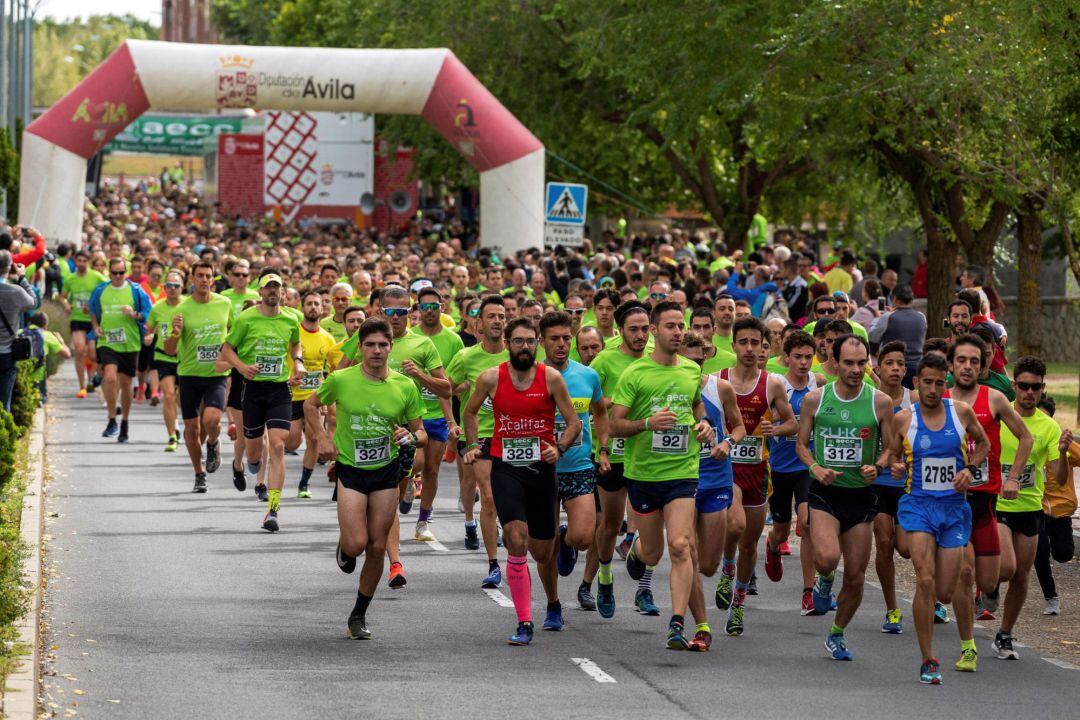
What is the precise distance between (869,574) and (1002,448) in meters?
3.01

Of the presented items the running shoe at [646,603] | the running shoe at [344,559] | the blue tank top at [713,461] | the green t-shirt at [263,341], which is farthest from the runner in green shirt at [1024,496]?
the green t-shirt at [263,341]

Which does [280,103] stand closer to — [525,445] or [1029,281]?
[1029,281]

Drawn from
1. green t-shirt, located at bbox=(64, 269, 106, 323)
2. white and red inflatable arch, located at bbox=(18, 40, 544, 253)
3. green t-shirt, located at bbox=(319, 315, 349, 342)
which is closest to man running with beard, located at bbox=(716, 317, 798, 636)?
green t-shirt, located at bbox=(319, 315, 349, 342)

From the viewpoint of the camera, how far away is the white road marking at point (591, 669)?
31.3 feet

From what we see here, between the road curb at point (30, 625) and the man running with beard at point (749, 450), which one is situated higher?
the man running with beard at point (749, 450)

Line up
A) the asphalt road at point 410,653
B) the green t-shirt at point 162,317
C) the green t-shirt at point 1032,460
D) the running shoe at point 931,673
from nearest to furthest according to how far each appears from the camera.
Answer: the asphalt road at point 410,653 < the running shoe at point 931,673 < the green t-shirt at point 1032,460 < the green t-shirt at point 162,317

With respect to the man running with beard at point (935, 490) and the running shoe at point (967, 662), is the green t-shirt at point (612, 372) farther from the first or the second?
the running shoe at point (967, 662)

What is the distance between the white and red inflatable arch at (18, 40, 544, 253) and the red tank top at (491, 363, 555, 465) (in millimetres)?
20244

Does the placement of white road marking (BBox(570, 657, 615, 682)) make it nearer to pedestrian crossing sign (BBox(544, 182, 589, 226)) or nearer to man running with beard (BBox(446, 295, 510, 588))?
man running with beard (BBox(446, 295, 510, 588))

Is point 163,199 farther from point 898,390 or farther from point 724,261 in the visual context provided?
point 898,390

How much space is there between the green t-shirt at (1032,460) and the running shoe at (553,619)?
236 cm

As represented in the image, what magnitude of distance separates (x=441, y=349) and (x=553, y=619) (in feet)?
12.1

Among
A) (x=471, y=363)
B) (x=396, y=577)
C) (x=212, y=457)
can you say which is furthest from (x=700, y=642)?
(x=212, y=457)

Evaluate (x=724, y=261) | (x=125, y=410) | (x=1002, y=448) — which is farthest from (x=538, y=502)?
(x=724, y=261)
